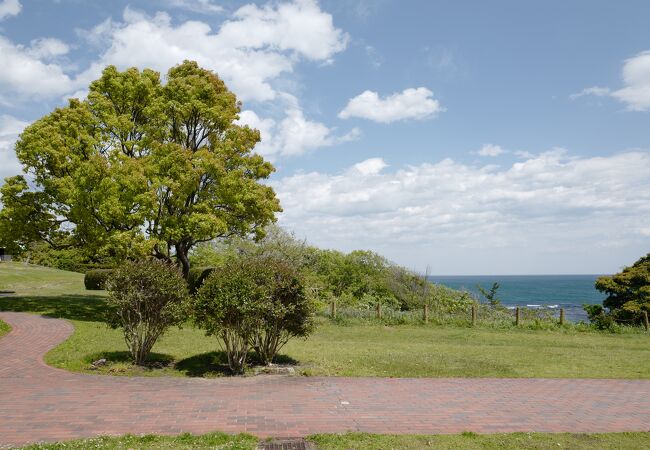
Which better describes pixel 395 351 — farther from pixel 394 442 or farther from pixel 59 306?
pixel 59 306

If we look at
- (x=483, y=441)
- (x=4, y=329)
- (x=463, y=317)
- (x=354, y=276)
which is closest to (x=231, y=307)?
(x=483, y=441)

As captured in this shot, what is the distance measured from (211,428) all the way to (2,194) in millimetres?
17611

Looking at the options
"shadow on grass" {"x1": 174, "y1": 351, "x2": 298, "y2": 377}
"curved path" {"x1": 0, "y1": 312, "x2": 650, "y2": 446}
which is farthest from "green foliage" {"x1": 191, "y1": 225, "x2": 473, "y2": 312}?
"curved path" {"x1": 0, "y1": 312, "x2": 650, "y2": 446}

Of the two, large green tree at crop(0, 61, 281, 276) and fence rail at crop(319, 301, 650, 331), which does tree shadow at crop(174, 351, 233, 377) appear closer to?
large green tree at crop(0, 61, 281, 276)

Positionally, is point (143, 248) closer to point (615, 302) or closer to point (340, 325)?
point (340, 325)

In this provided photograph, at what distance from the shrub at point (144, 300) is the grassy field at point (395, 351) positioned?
0.67 metres

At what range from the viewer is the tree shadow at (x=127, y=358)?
418 inches

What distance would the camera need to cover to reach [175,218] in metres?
18.5

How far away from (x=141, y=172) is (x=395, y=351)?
11.2m

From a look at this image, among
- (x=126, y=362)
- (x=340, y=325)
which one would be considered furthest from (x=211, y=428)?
(x=340, y=325)

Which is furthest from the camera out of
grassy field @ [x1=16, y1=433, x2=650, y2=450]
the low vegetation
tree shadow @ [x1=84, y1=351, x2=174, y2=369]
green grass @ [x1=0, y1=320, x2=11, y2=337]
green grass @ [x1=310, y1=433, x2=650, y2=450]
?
the low vegetation

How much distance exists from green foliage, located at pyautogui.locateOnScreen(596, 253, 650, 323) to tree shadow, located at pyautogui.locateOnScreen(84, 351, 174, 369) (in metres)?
20.6

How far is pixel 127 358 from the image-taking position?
36.1 feet

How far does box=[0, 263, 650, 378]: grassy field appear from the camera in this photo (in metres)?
10.7
